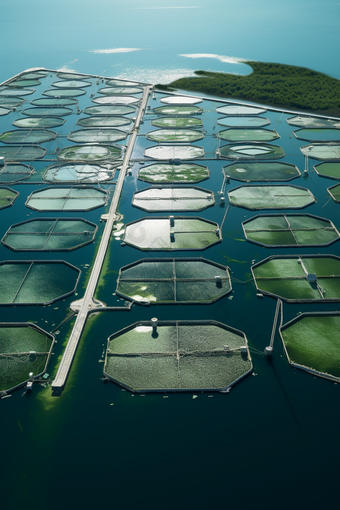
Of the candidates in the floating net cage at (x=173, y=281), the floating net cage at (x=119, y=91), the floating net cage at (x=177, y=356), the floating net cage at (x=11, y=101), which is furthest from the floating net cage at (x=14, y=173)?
the floating net cage at (x=119, y=91)

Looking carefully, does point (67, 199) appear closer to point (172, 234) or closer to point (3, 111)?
point (172, 234)

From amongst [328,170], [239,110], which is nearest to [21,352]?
[328,170]

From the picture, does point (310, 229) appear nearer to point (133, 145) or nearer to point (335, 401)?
point (335, 401)

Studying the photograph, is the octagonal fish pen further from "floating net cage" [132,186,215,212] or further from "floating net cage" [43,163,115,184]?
"floating net cage" [132,186,215,212]

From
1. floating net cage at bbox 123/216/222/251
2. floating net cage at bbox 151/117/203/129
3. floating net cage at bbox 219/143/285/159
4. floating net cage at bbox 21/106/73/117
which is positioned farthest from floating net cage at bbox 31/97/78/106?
floating net cage at bbox 123/216/222/251

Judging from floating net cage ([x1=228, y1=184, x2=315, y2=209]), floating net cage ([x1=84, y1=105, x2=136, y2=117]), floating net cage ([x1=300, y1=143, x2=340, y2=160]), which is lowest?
floating net cage ([x1=228, y1=184, x2=315, y2=209])

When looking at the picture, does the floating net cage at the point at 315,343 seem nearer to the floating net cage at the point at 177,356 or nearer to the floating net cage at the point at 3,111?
the floating net cage at the point at 177,356

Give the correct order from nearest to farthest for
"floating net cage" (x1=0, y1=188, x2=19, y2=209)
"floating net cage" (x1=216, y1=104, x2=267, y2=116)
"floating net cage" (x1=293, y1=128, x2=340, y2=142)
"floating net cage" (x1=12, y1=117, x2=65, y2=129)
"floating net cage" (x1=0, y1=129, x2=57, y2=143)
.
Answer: "floating net cage" (x1=0, y1=188, x2=19, y2=209) → "floating net cage" (x1=293, y1=128, x2=340, y2=142) → "floating net cage" (x1=0, y1=129, x2=57, y2=143) → "floating net cage" (x1=12, y1=117, x2=65, y2=129) → "floating net cage" (x1=216, y1=104, x2=267, y2=116)
